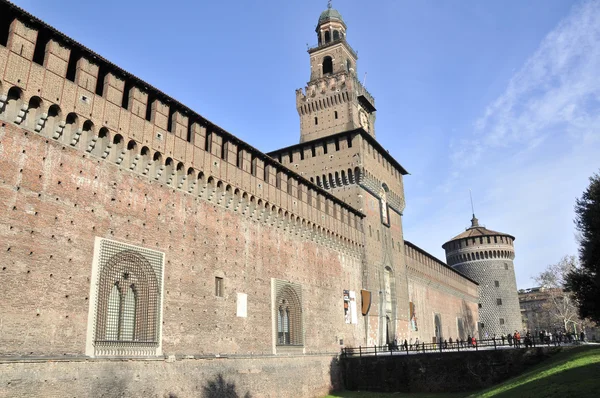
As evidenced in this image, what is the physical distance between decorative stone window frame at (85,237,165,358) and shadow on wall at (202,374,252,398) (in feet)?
8.65

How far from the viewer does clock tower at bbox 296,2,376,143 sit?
36219mm

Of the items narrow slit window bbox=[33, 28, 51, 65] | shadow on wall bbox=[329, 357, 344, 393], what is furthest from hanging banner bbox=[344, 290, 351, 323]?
narrow slit window bbox=[33, 28, 51, 65]

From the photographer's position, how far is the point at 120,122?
15891 mm


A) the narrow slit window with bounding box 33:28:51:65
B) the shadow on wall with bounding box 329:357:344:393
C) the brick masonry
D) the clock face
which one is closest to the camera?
the brick masonry

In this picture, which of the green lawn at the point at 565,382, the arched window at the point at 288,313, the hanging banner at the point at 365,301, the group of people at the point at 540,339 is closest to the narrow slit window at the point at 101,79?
the arched window at the point at 288,313

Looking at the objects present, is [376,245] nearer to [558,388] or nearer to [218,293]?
[218,293]

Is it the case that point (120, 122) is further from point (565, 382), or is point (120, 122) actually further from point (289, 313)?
point (565, 382)

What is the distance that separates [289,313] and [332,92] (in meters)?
19.4

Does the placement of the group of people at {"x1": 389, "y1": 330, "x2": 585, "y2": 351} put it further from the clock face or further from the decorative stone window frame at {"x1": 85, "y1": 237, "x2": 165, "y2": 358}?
the clock face

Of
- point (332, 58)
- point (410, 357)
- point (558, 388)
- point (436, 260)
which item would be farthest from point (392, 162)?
point (558, 388)

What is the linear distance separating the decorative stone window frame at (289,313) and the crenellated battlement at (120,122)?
3089 millimetres

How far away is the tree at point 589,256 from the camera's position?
68.4 feet

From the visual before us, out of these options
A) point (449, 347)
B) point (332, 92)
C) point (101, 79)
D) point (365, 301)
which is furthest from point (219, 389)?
point (332, 92)

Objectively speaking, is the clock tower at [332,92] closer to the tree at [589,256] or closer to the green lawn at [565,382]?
the tree at [589,256]
